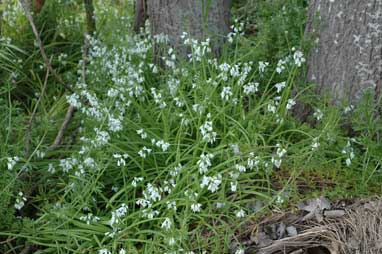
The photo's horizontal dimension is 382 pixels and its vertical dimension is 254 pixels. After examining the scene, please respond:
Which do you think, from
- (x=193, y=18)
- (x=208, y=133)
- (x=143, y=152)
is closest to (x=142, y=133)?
(x=143, y=152)

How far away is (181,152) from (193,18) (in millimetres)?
1226

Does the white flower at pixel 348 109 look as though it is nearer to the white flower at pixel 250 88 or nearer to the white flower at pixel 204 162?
Answer: the white flower at pixel 250 88

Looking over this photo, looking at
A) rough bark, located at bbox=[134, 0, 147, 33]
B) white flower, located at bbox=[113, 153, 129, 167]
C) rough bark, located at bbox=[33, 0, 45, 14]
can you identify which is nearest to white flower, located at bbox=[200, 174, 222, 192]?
white flower, located at bbox=[113, 153, 129, 167]

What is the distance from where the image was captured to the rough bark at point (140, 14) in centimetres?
534

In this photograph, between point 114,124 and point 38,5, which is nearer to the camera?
point 114,124

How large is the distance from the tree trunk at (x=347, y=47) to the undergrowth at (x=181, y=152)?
4.7 inches

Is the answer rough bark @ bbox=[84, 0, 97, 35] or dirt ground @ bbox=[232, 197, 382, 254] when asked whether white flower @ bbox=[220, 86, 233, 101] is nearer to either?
dirt ground @ bbox=[232, 197, 382, 254]

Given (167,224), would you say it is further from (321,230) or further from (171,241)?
(321,230)

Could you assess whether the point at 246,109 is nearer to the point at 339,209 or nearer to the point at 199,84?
the point at 199,84

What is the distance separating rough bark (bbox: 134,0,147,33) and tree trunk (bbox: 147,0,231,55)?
338 mm

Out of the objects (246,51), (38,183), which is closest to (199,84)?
(246,51)

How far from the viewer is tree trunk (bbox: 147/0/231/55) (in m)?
4.87

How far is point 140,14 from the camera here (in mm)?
5383

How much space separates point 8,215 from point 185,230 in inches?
40.3
